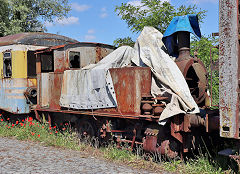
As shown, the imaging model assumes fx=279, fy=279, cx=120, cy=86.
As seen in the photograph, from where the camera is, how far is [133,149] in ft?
23.2

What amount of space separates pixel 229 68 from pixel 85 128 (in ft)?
15.6

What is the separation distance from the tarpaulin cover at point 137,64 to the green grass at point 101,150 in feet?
3.34

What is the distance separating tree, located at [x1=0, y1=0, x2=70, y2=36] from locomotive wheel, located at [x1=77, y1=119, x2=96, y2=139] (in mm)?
12362

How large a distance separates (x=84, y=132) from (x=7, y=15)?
14130mm

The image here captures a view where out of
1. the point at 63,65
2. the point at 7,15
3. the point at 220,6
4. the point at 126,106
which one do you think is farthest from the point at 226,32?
the point at 7,15

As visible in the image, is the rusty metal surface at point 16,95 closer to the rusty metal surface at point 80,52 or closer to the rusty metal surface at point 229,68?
the rusty metal surface at point 80,52

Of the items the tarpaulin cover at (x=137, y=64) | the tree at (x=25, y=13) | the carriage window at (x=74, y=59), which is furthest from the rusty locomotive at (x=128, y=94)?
the tree at (x=25, y=13)

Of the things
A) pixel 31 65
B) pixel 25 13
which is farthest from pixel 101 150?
pixel 25 13

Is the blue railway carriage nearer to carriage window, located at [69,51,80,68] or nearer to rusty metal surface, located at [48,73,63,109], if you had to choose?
rusty metal surface, located at [48,73,63,109]

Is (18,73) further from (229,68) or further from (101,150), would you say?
(229,68)

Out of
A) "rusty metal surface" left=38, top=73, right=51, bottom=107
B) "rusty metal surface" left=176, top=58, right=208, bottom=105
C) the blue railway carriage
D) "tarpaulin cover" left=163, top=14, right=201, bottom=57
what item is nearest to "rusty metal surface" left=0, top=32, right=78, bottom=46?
the blue railway carriage

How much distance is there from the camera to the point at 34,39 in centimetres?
1058

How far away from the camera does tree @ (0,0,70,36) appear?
18.4 metres

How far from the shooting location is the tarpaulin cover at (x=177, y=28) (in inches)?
273
